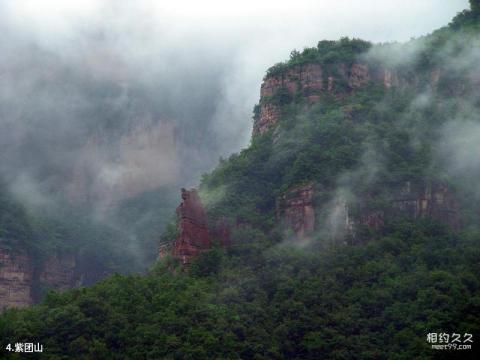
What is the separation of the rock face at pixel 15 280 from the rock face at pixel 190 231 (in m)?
21.7

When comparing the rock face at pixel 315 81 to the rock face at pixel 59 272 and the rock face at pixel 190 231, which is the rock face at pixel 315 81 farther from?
the rock face at pixel 59 272

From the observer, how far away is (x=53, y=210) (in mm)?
112938

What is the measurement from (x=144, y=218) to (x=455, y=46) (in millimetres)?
34829

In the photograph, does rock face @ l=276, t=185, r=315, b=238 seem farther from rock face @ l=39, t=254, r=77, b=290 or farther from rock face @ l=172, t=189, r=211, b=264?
rock face @ l=39, t=254, r=77, b=290

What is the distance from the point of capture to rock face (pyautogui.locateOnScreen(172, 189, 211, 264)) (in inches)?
3175

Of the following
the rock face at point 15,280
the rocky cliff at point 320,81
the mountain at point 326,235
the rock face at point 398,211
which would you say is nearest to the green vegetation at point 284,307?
the mountain at point 326,235

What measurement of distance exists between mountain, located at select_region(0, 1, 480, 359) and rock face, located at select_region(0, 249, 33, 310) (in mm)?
17485

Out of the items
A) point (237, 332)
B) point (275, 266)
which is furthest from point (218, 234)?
point (237, 332)

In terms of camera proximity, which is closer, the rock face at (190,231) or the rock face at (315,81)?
the rock face at (190,231)

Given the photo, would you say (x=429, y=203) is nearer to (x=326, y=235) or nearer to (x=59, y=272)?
(x=326, y=235)

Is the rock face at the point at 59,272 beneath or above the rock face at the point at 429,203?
above

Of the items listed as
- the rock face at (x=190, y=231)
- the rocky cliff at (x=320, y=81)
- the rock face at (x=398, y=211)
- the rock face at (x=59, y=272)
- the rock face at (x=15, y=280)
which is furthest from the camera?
the rock face at (x=59, y=272)

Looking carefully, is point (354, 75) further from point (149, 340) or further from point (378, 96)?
point (149, 340)

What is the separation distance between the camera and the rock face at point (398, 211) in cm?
8038
